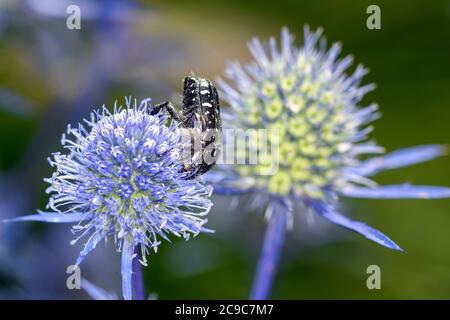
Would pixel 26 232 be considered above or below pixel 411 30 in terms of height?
below

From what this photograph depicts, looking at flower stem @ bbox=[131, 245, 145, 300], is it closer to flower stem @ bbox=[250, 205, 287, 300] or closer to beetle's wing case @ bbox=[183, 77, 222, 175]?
beetle's wing case @ bbox=[183, 77, 222, 175]

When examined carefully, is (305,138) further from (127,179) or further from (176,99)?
(127,179)

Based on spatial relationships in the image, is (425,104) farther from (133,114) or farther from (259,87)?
(133,114)

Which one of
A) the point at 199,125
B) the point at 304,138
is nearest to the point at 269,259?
the point at 304,138

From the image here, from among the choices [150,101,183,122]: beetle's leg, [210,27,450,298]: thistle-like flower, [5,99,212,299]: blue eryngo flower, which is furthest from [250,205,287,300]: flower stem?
[150,101,183,122]: beetle's leg

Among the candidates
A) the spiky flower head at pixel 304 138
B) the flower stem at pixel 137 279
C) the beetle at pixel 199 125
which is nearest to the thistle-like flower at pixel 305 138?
the spiky flower head at pixel 304 138

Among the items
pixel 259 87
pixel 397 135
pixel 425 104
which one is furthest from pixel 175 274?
pixel 425 104
